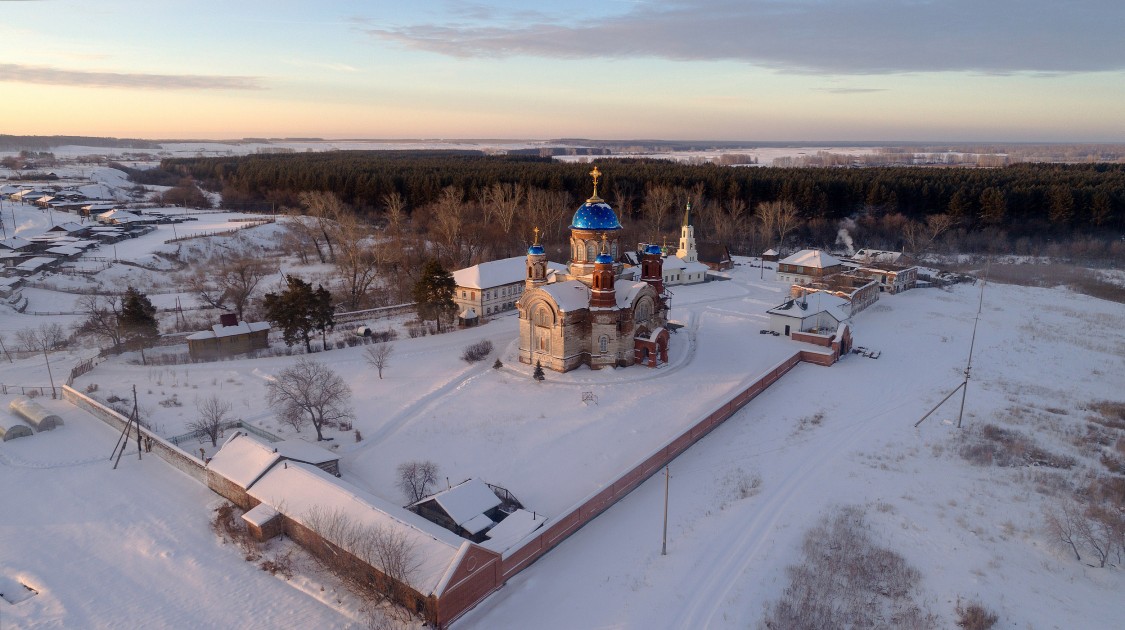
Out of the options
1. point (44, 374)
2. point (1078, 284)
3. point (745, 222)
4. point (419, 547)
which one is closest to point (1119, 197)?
point (1078, 284)

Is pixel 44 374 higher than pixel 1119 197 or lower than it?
lower

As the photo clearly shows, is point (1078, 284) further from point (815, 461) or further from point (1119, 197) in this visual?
point (815, 461)

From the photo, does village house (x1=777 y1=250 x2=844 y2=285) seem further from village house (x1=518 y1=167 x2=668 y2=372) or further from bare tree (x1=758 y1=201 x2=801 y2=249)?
village house (x1=518 y1=167 x2=668 y2=372)

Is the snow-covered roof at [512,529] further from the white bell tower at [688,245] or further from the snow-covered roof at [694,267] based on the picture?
the white bell tower at [688,245]

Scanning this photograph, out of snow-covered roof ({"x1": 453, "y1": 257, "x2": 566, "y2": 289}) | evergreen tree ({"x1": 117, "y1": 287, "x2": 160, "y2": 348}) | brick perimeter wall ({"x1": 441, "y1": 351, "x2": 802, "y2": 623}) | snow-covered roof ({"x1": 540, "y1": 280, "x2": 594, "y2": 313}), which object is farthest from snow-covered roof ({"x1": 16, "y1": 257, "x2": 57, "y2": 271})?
brick perimeter wall ({"x1": 441, "y1": 351, "x2": 802, "y2": 623})

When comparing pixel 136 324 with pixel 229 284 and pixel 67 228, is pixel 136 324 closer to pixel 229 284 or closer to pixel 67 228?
pixel 229 284
